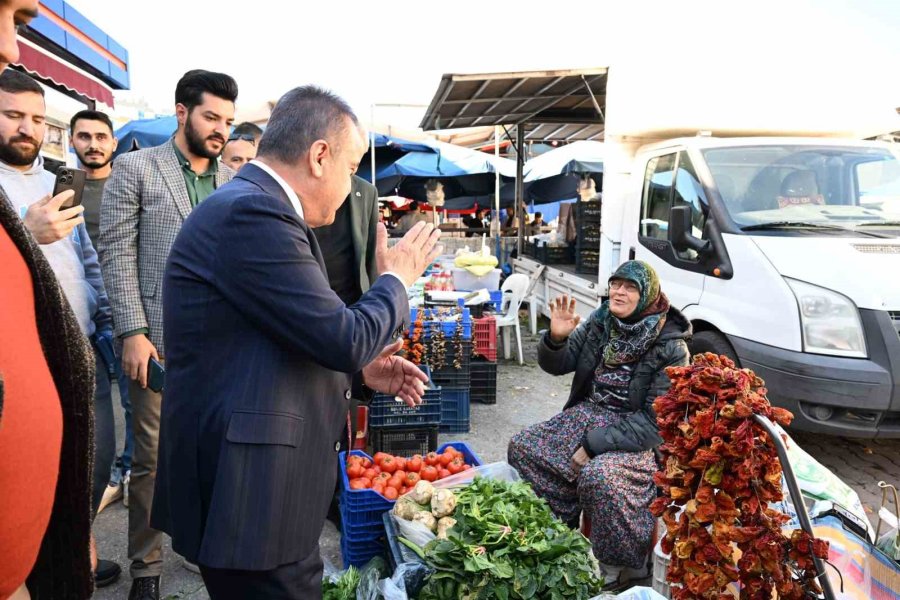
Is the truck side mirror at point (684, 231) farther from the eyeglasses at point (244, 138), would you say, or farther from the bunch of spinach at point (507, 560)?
the eyeglasses at point (244, 138)

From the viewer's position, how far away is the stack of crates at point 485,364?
597cm

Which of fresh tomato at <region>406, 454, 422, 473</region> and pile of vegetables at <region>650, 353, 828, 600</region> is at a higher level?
pile of vegetables at <region>650, 353, 828, 600</region>

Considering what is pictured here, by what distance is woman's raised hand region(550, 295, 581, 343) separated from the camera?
11.5ft

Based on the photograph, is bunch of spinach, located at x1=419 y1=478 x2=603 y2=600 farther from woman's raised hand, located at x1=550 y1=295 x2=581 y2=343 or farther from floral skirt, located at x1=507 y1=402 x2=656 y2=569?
woman's raised hand, located at x1=550 y1=295 x2=581 y2=343

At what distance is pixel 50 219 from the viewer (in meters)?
2.25

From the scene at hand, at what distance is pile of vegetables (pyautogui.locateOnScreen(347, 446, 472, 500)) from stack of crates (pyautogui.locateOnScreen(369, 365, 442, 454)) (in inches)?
30.5

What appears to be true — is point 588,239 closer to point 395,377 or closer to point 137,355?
point 395,377

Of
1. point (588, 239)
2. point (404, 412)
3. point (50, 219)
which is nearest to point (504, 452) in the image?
point (404, 412)

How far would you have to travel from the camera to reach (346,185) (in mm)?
1663

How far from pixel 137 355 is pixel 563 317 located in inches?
86.7

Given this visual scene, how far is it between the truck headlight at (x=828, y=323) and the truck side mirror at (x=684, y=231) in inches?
35.9

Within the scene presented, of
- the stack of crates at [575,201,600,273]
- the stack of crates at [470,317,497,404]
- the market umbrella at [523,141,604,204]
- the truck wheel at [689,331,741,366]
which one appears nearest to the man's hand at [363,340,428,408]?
the truck wheel at [689,331,741,366]

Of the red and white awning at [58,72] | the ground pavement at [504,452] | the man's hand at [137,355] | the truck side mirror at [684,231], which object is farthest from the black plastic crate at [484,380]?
the red and white awning at [58,72]

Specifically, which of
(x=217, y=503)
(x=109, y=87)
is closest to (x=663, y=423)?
(x=217, y=503)
